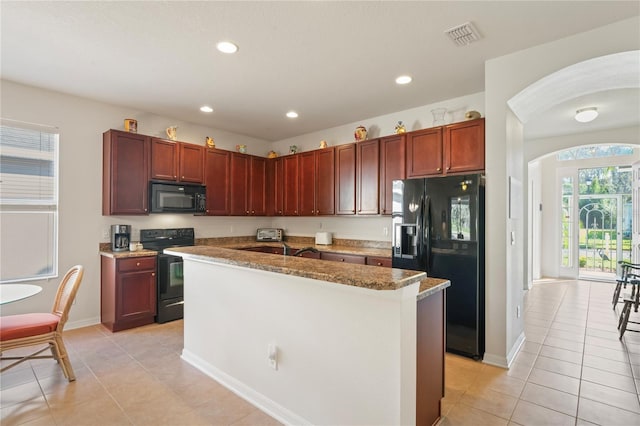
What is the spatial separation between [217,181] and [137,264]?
1693mm

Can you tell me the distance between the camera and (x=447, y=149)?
11.8ft

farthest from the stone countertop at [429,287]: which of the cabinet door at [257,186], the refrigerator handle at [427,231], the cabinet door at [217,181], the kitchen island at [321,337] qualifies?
the cabinet door at [257,186]

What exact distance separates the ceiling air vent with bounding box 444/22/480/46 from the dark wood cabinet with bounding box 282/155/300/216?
10.4 feet

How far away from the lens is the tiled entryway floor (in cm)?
214

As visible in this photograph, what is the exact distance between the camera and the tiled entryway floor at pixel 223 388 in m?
2.14

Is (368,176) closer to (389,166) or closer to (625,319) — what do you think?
(389,166)

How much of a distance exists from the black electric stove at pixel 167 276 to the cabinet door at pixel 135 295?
9 centimetres

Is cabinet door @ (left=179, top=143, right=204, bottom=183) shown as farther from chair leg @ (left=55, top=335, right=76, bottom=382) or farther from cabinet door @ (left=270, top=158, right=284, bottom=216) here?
chair leg @ (left=55, top=335, right=76, bottom=382)

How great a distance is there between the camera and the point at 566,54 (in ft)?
8.46

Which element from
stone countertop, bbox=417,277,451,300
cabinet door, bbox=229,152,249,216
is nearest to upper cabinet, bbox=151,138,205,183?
cabinet door, bbox=229,152,249,216

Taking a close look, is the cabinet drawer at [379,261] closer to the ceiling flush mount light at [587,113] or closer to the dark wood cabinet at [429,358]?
the dark wood cabinet at [429,358]

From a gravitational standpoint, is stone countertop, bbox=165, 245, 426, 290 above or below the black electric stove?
above

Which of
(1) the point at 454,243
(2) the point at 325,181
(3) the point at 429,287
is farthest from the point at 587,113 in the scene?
(3) the point at 429,287

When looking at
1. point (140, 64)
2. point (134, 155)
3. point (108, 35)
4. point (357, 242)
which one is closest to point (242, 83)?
point (140, 64)
